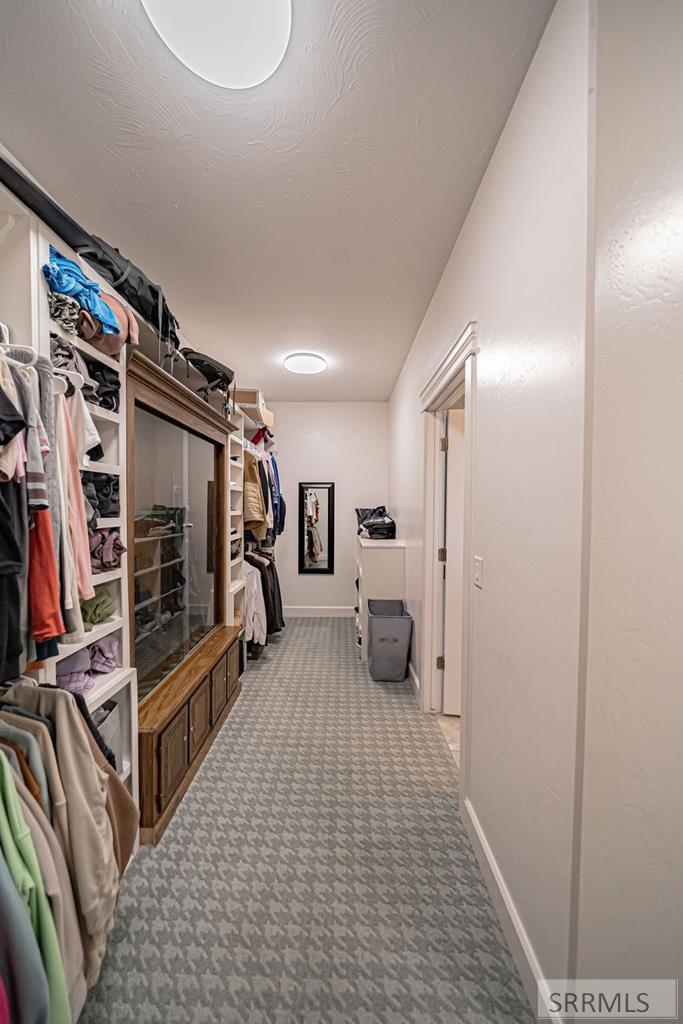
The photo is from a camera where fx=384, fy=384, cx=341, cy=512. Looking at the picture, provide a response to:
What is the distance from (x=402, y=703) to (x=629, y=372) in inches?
102

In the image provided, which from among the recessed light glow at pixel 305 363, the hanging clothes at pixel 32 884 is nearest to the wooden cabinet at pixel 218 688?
the hanging clothes at pixel 32 884

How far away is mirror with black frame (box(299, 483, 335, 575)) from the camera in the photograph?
5043mm

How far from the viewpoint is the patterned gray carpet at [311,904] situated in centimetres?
108

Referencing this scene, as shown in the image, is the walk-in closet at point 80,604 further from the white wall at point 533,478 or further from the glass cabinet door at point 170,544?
the white wall at point 533,478

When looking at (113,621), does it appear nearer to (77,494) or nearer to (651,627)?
(77,494)

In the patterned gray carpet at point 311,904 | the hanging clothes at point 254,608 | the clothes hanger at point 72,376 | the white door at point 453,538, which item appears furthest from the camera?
the hanging clothes at point 254,608

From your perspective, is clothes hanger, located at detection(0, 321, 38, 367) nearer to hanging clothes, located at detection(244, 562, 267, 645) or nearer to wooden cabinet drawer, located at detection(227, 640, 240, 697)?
wooden cabinet drawer, located at detection(227, 640, 240, 697)

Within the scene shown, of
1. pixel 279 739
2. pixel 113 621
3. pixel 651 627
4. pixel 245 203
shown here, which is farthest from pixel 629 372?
pixel 279 739

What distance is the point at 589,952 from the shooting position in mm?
897

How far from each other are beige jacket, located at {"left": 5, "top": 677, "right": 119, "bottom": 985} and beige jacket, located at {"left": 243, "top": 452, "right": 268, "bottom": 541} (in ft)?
8.03

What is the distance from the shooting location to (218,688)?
92.9 inches

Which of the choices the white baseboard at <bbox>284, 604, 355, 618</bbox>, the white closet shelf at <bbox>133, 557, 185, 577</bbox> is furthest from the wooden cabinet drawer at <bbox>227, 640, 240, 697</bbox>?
the white baseboard at <bbox>284, 604, 355, 618</bbox>

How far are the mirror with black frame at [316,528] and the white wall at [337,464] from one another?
67 millimetres

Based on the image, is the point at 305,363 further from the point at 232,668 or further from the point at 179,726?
the point at 179,726
